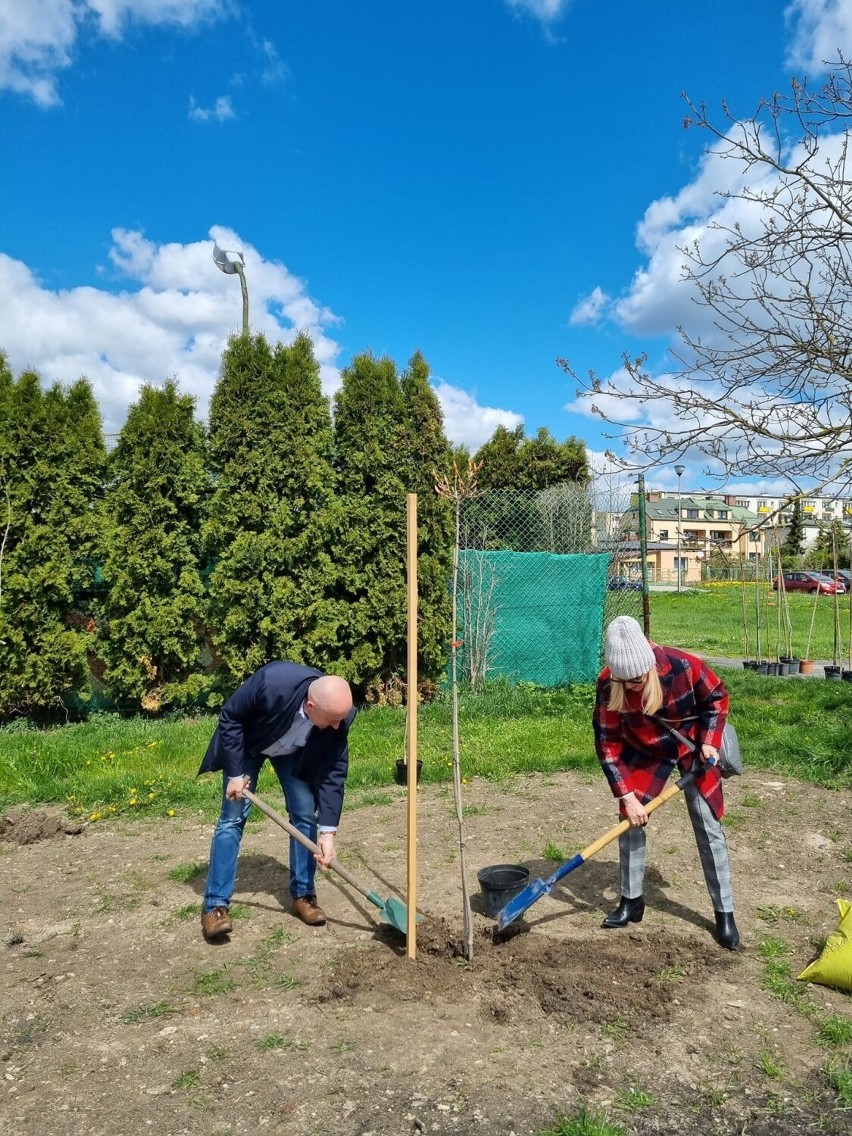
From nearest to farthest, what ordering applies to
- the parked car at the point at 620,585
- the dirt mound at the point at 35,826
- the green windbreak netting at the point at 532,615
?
the dirt mound at the point at 35,826 < the green windbreak netting at the point at 532,615 < the parked car at the point at 620,585

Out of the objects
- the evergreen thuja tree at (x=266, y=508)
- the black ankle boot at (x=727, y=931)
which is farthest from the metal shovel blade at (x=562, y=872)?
the evergreen thuja tree at (x=266, y=508)

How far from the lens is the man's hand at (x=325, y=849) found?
384 centimetres

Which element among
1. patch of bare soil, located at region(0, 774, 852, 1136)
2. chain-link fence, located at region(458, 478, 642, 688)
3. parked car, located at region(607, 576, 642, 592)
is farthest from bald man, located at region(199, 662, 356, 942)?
parked car, located at region(607, 576, 642, 592)

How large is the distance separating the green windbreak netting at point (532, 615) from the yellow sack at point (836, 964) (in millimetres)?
6533

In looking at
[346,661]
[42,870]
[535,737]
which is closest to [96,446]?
[346,661]

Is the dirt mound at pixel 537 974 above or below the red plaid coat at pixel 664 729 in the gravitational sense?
below

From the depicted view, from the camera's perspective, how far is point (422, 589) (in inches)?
362

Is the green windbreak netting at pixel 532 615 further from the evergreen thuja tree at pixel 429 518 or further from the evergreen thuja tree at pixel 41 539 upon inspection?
the evergreen thuja tree at pixel 41 539

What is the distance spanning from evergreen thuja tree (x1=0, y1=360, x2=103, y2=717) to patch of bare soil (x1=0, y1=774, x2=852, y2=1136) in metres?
3.25

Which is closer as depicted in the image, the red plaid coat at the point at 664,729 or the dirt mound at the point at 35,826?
the red plaid coat at the point at 664,729

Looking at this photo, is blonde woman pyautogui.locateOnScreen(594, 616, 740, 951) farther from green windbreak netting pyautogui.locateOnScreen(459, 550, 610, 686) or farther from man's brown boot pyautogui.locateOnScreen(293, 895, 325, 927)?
green windbreak netting pyautogui.locateOnScreen(459, 550, 610, 686)

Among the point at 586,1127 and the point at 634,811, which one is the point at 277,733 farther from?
the point at 586,1127

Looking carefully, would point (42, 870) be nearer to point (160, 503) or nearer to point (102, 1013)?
point (102, 1013)

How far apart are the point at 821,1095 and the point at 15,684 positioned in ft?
25.0
